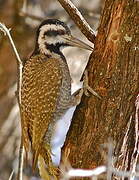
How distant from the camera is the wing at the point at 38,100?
391cm

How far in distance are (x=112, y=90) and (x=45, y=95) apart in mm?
576

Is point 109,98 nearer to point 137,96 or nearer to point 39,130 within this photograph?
point 137,96

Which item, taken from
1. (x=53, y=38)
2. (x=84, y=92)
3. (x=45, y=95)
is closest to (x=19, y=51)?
(x=53, y=38)

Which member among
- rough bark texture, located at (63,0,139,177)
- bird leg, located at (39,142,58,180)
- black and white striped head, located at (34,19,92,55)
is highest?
black and white striped head, located at (34,19,92,55)

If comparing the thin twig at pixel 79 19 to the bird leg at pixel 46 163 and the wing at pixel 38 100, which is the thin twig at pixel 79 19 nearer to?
the wing at pixel 38 100

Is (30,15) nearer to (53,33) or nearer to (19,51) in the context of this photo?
(19,51)

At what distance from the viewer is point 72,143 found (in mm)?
3619

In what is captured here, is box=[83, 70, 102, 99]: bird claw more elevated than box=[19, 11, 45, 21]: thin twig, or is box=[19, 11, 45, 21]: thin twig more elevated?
box=[19, 11, 45, 21]: thin twig

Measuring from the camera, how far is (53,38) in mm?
4000

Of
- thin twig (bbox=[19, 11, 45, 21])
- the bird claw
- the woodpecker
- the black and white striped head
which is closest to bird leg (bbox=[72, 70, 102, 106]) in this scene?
the bird claw

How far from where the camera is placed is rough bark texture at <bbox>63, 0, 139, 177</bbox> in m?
3.36

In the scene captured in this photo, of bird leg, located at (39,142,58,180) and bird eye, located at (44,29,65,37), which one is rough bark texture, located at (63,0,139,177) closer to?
bird leg, located at (39,142,58,180)

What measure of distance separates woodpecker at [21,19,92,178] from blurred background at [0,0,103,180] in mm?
1631

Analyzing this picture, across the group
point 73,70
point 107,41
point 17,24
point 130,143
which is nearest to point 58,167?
point 130,143
